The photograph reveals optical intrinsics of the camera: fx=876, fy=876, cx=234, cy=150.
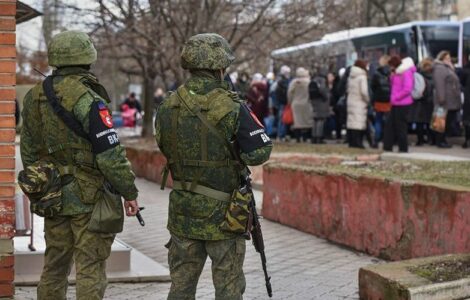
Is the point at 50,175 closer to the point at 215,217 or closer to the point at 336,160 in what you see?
the point at 215,217

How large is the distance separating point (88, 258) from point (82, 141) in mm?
642

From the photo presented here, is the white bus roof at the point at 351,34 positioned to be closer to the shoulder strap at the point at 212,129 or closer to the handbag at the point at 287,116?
the handbag at the point at 287,116

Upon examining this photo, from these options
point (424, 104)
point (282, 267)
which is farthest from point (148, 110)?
point (282, 267)

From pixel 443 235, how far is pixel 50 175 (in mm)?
3722

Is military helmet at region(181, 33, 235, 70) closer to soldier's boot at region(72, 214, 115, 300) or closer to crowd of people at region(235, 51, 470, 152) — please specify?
soldier's boot at region(72, 214, 115, 300)

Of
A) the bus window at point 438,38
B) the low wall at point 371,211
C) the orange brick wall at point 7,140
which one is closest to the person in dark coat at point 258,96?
the bus window at point 438,38

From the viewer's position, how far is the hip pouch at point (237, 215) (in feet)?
15.1

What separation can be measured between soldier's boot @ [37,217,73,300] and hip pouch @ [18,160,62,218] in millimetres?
104

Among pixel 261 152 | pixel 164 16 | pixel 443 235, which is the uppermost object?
pixel 164 16

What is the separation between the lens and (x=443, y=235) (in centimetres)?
727

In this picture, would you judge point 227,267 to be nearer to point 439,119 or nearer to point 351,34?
point 439,119

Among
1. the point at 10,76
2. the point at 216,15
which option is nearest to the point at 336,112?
the point at 216,15

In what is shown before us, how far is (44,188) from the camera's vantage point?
15.7 ft

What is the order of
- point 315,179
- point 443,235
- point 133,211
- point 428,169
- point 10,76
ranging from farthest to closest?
point 428,169 < point 315,179 < point 443,235 < point 10,76 < point 133,211
